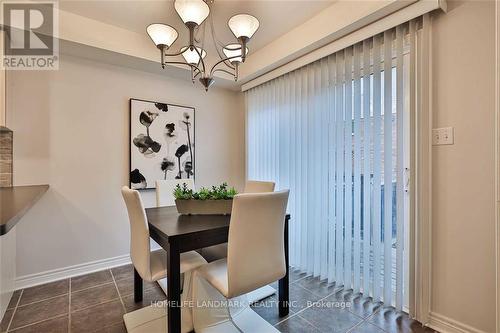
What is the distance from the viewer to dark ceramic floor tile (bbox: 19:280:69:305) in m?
2.11

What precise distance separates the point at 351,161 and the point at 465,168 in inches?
30.6

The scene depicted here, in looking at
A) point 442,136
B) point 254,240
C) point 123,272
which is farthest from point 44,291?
point 442,136

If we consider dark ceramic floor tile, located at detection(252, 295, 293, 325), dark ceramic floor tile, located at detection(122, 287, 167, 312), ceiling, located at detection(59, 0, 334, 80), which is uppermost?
ceiling, located at detection(59, 0, 334, 80)

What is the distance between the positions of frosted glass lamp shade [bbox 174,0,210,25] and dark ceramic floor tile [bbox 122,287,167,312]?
2.18 metres

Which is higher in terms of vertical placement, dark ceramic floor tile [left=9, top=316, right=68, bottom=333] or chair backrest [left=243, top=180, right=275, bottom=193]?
chair backrest [left=243, top=180, right=275, bottom=193]

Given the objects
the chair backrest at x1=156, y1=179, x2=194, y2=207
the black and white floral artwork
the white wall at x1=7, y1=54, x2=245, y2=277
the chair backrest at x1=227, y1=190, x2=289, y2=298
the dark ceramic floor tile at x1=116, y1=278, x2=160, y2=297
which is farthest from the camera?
the black and white floral artwork

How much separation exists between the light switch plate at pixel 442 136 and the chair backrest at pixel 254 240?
1147 millimetres

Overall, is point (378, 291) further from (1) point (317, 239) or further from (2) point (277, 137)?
(2) point (277, 137)

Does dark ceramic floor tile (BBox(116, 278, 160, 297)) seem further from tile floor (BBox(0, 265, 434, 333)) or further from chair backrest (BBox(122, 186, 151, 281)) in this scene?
chair backrest (BBox(122, 186, 151, 281))

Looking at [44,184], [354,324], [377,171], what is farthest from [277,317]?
[44,184]

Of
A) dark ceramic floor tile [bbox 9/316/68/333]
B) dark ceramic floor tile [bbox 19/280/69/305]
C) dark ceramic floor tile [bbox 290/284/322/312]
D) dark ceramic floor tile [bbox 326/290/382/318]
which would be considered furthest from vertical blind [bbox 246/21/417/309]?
dark ceramic floor tile [bbox 19/280/69/305]

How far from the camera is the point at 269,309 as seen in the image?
6.45ft

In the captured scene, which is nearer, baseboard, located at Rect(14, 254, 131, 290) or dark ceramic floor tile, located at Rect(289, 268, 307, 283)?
baseboard, located at Rect(14, 254, 131, 290)

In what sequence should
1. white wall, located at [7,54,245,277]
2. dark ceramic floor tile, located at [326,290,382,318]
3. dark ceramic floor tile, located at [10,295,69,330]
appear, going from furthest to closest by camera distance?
white wall, located at [7,54,245,277], dark ceramic floor tile, located at [326,290,382,318], dark ceramic floor tile, located at [10,295,69,330]
